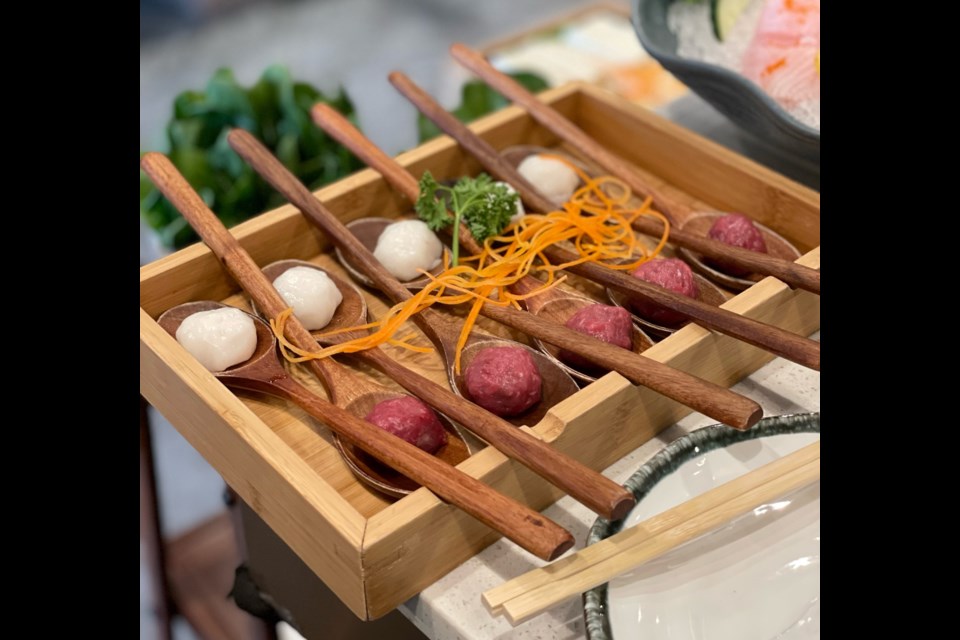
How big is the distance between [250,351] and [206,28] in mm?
3118

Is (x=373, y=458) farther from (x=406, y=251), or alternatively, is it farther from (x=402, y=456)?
(x=406, y=251)

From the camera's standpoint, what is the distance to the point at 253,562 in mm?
1136

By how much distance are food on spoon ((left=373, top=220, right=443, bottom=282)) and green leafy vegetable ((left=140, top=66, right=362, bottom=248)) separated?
549mm

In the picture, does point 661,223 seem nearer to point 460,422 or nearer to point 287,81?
point 460,422

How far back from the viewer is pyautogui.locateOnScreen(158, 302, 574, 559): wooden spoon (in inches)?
29.7

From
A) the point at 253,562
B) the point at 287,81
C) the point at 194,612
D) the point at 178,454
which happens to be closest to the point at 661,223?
the point at 253,562

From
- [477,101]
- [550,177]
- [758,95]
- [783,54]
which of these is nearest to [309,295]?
[550,177]

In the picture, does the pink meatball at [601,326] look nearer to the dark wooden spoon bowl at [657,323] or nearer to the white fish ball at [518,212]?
the dark wooden spoon bowl at [657,323]

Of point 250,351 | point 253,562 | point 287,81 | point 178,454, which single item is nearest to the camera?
point 250,351

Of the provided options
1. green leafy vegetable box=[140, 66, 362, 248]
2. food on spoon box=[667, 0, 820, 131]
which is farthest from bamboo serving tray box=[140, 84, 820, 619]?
green leafy vegetable box=[140, 66, 362, 248]

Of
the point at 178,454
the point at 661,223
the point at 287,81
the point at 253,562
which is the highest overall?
the point at 661,223

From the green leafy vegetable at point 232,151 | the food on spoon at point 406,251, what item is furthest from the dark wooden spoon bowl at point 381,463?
the green leafy vegetable at point 232,151

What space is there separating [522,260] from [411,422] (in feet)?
0.96

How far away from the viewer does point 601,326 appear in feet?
3.30
